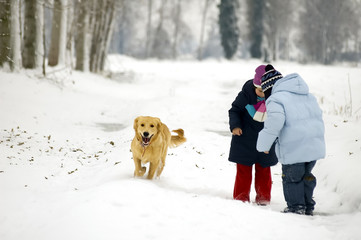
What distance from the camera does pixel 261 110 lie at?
13.5ft

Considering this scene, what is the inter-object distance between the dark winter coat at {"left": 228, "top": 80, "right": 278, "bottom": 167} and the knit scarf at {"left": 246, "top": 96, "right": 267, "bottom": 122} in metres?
0.07

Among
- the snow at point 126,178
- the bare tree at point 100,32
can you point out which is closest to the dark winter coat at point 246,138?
the snow at point 126,178

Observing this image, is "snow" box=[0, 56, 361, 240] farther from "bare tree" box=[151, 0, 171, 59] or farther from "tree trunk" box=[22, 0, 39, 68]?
"bare tree" box=[151, 0, 171, 59]

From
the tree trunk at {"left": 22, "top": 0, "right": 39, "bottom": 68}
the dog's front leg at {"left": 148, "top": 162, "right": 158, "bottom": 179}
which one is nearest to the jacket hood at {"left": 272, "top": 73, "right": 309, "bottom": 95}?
the dog's front leg at {"left": 148, "top": 162, "right": 158, "bottom": 179}

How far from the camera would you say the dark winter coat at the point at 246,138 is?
14.2ft

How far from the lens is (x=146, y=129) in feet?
14.2

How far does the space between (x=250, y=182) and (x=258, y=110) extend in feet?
3.11

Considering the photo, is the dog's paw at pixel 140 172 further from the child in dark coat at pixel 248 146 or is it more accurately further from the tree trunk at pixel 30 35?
the tree trunk at pixel 30 35

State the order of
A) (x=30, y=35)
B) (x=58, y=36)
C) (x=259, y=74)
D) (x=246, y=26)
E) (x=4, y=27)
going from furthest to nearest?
(x=246, y=26) < (x=58, y=36) < (x=30, y=35) < (x=4, y=27) < (x=259, y=74)

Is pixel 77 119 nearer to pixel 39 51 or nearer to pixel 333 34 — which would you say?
pixel 39 51

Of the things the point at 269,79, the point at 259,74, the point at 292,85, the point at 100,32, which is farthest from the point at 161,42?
the point at 292,85

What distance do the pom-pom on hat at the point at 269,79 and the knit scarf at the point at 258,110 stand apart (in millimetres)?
243

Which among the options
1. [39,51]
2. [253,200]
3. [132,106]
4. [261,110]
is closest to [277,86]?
[261,110]

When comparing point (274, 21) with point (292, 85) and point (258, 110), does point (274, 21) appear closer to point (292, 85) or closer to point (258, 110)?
point (258, 110)
